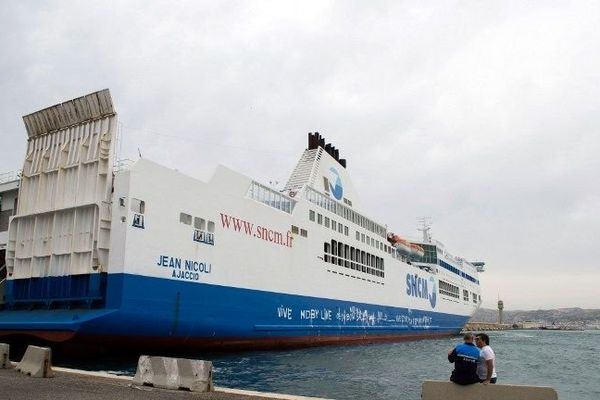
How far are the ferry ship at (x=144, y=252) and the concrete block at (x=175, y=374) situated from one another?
612cm

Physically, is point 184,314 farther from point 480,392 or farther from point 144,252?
point 480,392

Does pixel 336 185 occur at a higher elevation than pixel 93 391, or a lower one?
higher

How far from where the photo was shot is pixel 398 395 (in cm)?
1273

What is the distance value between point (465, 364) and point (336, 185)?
23.7 metres

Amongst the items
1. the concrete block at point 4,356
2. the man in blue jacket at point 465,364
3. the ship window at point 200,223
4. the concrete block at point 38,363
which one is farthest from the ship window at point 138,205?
the man in blue jacket at point 465,364

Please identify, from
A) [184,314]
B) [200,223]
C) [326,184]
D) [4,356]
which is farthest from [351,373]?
[326,184]

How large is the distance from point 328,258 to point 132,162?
13081 millimetres

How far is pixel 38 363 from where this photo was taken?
9.75 meters

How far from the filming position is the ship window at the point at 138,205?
1569 centimetres

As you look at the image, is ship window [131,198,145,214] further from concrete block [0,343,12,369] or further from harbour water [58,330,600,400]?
concrete block [0,343,12,369]

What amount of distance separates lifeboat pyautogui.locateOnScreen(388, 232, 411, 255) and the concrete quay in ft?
106

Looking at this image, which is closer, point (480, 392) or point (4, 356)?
point (480, 392)

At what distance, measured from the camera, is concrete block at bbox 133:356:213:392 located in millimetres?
8703

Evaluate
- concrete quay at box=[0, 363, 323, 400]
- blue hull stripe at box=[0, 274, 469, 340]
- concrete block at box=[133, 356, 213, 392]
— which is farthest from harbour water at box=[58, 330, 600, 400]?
concrete quay at box=[0, 363, 323, 400]
